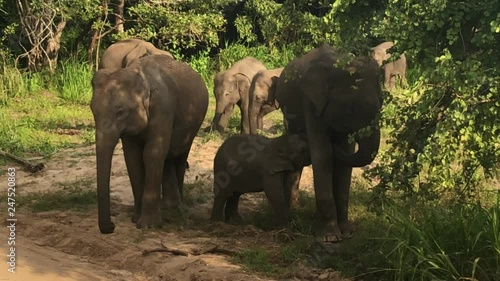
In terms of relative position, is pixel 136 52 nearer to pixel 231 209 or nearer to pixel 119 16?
pixel 119 16

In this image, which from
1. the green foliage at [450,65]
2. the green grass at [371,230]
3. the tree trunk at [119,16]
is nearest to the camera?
the green foliage at [450,65]

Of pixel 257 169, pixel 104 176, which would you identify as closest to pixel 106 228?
pixel 104 176

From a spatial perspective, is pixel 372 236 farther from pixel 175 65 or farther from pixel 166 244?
pixel 175 65

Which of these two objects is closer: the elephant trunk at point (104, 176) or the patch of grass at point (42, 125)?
the elephant trunk at point (104, 176)

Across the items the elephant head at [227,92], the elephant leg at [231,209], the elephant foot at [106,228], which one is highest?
the elephant head at [227,92]

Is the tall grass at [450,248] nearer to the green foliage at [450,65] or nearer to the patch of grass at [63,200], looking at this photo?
the green foliage at [450,65]

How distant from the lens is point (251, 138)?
8.06m

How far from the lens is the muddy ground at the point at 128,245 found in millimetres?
5977

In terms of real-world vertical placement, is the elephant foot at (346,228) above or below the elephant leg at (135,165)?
below

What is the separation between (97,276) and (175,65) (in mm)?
3374

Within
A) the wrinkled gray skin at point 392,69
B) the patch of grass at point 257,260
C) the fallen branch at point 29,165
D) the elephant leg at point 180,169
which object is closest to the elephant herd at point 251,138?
the elephant leg at point 180,169

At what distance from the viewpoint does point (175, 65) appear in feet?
28.3

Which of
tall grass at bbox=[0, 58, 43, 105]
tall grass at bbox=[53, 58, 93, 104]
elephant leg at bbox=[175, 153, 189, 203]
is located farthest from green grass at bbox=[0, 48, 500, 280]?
tall grass at bbox=[53, 58, 93, 104]

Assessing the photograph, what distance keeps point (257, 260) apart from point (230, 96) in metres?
7.90
